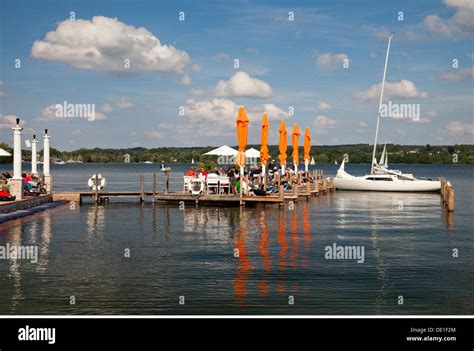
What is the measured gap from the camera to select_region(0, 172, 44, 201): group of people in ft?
88.7

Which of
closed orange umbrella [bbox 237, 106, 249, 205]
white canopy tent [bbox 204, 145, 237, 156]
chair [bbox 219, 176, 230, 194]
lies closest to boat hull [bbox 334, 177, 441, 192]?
white canopy tent [bbox 204, 145, 237, 156]

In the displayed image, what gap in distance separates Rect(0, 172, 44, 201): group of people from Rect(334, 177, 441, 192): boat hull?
28944 mm

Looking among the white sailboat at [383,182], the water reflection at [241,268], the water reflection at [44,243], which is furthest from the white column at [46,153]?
the white sailboat at [383,182]

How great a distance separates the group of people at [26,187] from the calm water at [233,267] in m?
1.65

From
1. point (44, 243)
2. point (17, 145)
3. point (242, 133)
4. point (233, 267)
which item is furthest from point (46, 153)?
point (233, 267)

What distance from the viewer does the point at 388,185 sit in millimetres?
52281

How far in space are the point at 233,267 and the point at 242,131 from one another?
1732cm

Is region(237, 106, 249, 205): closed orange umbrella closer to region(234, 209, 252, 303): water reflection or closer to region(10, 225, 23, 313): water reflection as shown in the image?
region(234, 209, 252, 303): water reflection

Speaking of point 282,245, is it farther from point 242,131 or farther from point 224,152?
point 224,152

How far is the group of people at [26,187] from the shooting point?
2703cm

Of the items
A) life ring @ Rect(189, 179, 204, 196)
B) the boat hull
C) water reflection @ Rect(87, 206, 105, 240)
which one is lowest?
water reflection @ Rect(87, 206, 105, 240)

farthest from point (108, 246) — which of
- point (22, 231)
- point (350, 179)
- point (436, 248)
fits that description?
point (350, 179)

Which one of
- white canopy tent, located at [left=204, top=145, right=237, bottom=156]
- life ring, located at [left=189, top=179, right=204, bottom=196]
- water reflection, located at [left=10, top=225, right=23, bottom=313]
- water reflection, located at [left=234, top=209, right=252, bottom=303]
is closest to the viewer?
water reflection, located at [left=10, top=225, right=23, bottom=313]

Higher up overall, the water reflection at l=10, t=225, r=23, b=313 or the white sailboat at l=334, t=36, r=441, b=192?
the white sailboat at l=334, t=36, r=441, b=192
